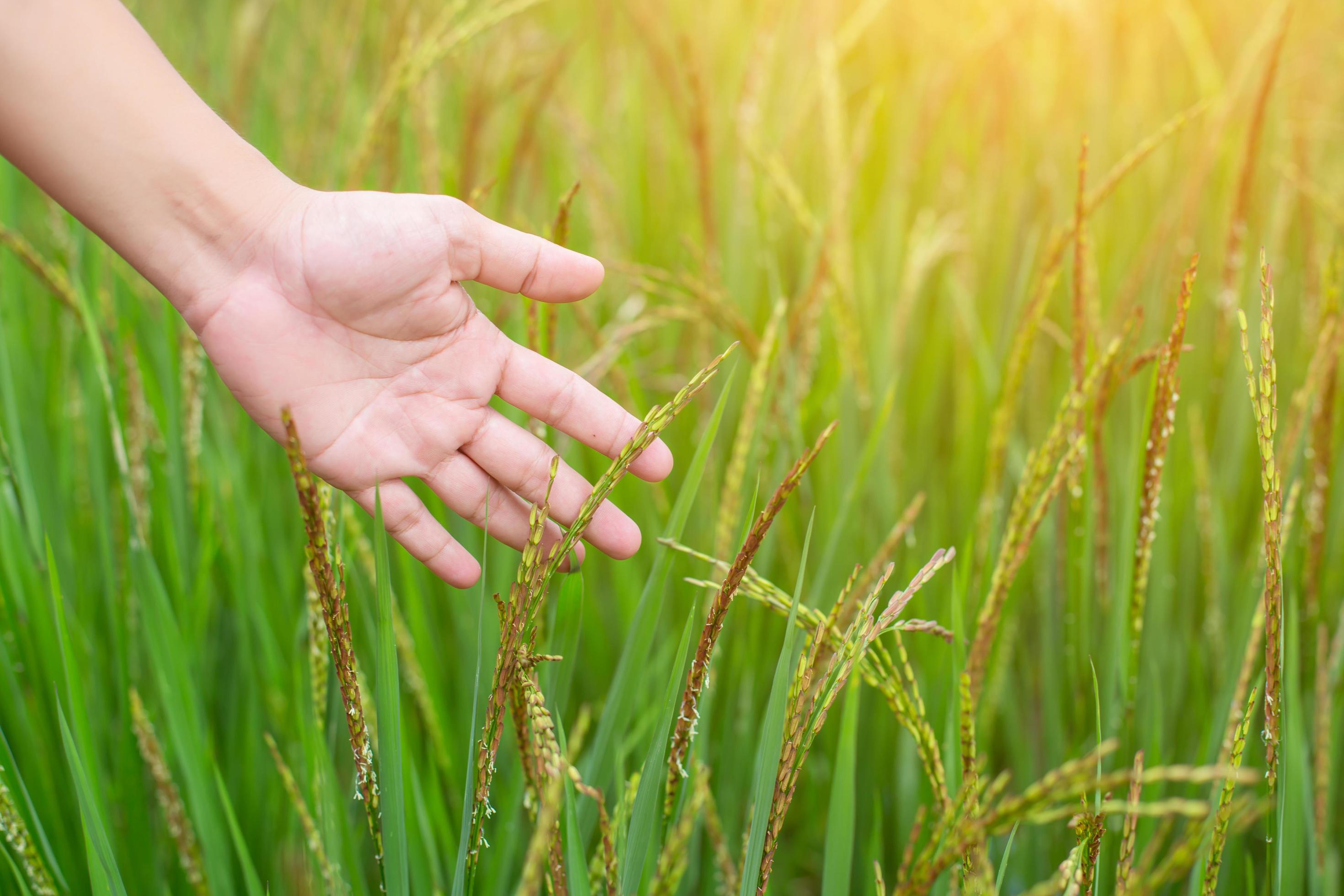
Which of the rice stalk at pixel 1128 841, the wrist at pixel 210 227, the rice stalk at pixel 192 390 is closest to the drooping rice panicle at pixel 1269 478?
the rice stalk at pixel 1128 841

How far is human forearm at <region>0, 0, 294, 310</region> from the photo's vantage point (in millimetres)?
817

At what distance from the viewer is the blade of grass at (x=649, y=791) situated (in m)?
0.64

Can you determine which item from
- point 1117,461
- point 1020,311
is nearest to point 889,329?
point 1020,311

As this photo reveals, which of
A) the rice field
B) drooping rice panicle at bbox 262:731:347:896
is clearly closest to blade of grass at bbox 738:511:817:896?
the rice field

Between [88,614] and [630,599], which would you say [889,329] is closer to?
[630,599]

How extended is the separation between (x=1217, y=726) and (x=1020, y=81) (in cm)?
156

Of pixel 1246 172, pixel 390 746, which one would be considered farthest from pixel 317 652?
pixel 1246 172

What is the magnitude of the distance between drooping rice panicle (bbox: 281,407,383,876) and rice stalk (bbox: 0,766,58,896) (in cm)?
25

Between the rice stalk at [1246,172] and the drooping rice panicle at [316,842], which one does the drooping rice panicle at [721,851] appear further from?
the rice stalk at [1246,172]

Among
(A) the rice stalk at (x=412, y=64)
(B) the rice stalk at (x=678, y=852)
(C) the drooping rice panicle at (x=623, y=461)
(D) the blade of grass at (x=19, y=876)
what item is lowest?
(D) the blade of grass at (x=19, y=876)

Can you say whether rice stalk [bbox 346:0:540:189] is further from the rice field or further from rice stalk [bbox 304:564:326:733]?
rice stalk [bbox 304:564:326:733]

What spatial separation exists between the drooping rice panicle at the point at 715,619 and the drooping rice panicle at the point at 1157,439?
30 cm

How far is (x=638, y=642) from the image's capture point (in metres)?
0.76

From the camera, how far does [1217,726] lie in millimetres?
918
